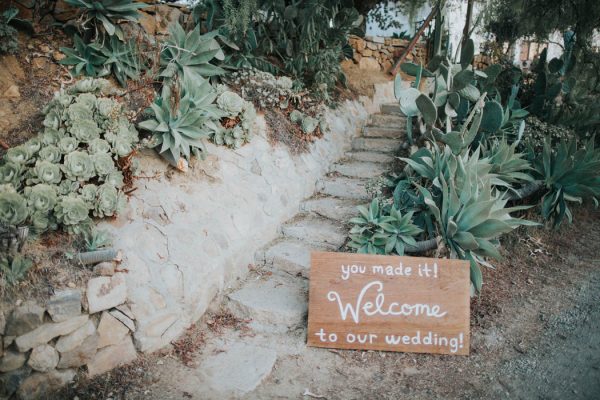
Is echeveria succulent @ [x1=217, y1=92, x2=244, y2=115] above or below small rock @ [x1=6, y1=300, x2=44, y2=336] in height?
above

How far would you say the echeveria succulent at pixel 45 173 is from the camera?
2531 mm

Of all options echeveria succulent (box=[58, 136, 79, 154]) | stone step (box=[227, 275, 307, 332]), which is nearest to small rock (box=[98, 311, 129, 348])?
stone step (box=[227, 275, 307, 332])

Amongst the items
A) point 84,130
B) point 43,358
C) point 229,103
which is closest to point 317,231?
point 229,103

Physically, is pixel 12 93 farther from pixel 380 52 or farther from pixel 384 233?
pixel 380 52

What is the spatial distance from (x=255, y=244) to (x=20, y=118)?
6.23ft

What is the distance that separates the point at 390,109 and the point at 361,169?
1.77 metres

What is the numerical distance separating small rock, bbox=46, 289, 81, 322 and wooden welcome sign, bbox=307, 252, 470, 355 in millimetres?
1310

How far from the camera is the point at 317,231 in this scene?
3.66 m

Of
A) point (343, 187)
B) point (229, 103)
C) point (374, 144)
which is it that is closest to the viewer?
point (229, 103)

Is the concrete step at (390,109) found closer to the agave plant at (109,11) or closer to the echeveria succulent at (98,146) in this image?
the agave plant at (109,11)

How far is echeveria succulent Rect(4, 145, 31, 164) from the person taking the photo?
8.30 ft

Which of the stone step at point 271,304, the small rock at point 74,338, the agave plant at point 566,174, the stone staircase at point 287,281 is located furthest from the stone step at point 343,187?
the small rock at point 74,338

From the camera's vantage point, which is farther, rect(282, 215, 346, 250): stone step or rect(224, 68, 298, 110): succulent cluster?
rect(224, 68, 298, 110): succulent cluster

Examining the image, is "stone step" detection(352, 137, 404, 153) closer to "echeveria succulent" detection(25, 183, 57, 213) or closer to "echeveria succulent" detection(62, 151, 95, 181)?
"echeveria succulent" detection(62, 151, 95, 181)
